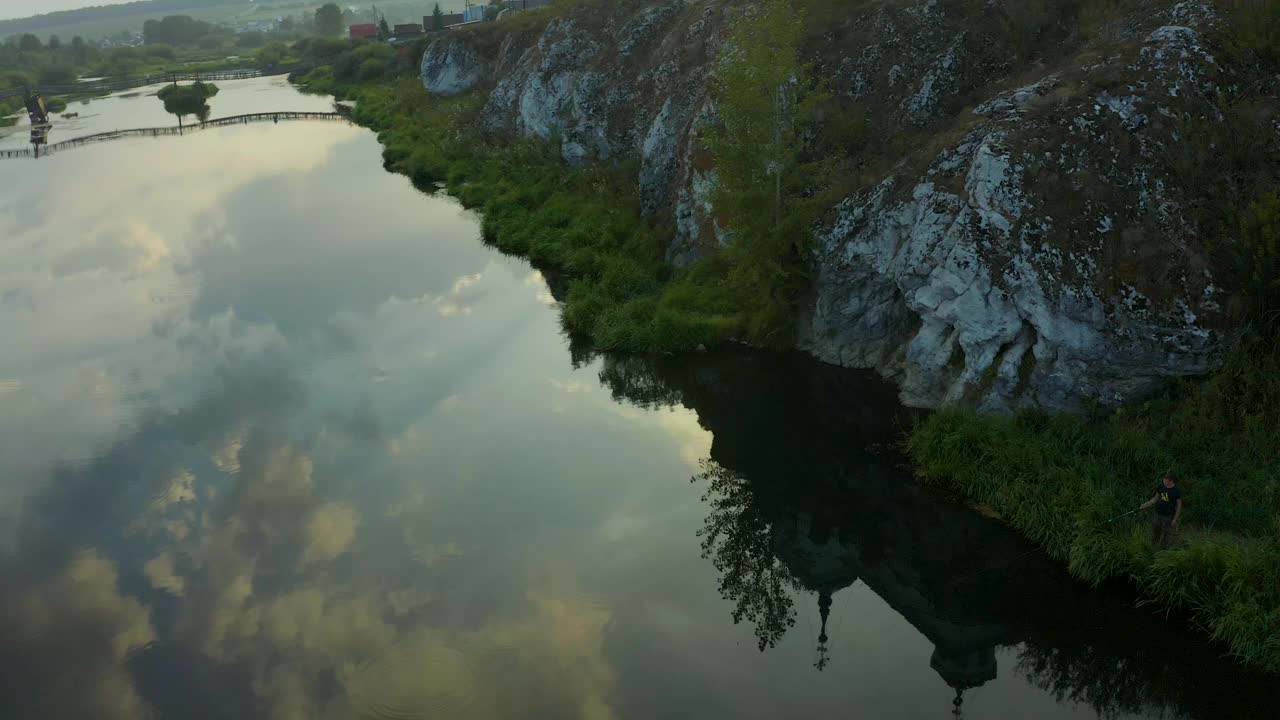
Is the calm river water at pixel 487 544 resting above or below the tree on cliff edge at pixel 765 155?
below

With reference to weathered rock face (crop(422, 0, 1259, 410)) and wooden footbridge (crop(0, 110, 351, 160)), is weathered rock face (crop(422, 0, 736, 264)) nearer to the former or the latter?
weathered rock face (crop(422, 0, 1259, 410))

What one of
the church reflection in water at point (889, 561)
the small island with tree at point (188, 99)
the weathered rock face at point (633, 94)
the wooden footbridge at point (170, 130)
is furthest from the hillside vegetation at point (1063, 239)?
the small island with tree at point (188, 99)

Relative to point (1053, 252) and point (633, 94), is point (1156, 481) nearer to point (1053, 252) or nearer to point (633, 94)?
point (1053, 252)

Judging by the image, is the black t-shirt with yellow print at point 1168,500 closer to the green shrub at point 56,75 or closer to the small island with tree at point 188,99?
the small island with tree at point 188,99

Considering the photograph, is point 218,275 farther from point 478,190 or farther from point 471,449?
point 471,449

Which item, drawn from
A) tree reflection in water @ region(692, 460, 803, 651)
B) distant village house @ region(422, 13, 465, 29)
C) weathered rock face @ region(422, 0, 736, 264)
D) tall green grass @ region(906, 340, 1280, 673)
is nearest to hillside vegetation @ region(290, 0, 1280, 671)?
tall green grass @ region(906, 340, 1280, 673)

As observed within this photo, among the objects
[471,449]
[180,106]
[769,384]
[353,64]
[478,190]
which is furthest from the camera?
[353,64]

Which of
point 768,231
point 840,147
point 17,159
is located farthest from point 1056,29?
point 17,159

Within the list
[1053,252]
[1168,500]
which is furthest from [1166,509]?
[1053,252]
